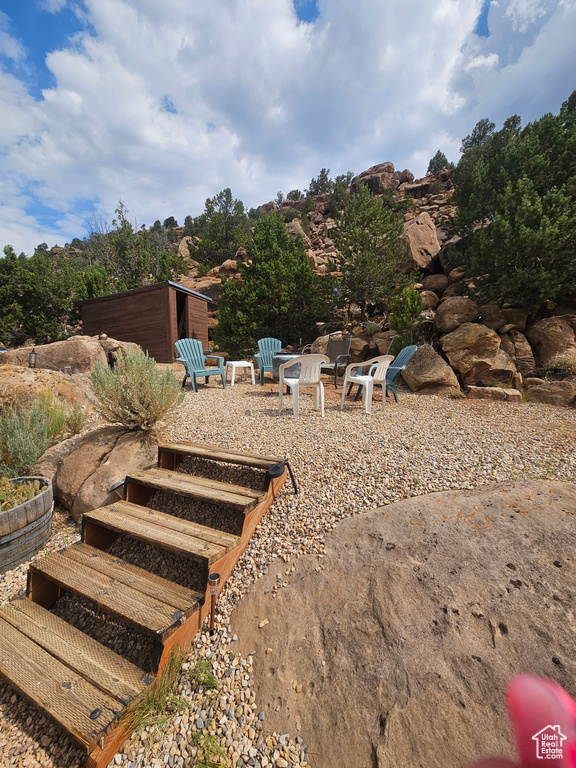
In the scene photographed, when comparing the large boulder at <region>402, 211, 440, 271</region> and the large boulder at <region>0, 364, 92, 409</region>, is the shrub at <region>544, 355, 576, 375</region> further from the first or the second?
the large boulder at <region>0, 364, 92, 409</region>

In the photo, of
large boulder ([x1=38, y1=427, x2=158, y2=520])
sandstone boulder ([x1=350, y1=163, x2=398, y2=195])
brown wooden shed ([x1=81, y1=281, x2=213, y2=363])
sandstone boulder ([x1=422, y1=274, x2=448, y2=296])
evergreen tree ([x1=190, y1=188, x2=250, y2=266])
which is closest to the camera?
large boulder ([x1=38, y1=427, x2=158, y2=520])

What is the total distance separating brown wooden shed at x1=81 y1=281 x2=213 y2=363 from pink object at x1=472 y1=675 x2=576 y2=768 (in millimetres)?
11556

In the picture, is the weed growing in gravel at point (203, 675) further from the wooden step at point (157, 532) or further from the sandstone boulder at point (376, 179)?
the sandstone boulder at point (376, 179)

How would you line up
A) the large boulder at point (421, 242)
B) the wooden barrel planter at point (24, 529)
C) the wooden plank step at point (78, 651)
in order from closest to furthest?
1. the wooden plank step at point (78, 651)
2. the wooden barrel planter at point (24, 529)
3. the large boulder at point (421, 242)

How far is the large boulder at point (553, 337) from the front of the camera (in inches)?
277

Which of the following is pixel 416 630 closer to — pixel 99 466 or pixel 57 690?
pixel 57 690

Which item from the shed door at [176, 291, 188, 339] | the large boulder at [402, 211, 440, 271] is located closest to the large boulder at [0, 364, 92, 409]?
the shed door at [176, 291, 188, 339]

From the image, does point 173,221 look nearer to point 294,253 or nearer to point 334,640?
point 294,253

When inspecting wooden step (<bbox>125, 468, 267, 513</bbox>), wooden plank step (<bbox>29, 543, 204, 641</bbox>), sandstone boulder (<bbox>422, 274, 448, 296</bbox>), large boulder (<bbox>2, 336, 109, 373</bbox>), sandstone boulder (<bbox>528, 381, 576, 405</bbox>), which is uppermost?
sandstone boulder (<bbox>422, 274, 448, 296</bbox>)

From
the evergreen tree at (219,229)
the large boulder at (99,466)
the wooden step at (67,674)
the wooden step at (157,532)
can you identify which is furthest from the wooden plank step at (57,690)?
the evergreen tree at (219,229)

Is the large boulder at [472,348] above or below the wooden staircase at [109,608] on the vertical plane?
above

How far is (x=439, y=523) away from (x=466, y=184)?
56.4 feet

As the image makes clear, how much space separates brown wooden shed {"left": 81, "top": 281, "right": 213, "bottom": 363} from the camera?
11180 millimetres

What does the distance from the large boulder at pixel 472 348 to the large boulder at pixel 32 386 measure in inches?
287
